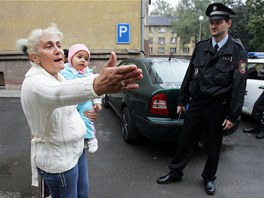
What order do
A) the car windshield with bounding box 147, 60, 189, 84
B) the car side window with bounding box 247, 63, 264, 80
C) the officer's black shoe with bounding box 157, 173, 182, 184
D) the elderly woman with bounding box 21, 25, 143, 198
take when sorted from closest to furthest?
the elderly woman with bounding box 21, 25, 143, 198
the officer's black shoe with bounding box 157, 173, 182, 184
the car windshield with bounding box 147, 60, 189, 84
the car side window with bounding box 247, 63, 264, 80

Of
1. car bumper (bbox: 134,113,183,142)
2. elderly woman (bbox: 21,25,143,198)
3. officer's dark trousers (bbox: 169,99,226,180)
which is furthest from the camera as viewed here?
car bumper (bbox: 134,113,183,142)

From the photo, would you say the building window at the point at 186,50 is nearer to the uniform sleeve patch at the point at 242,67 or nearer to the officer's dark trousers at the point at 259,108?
the officer's dark trousers at the point at 259,108

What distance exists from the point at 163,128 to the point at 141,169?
65 cm

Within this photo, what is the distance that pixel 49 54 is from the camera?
49.8 inches

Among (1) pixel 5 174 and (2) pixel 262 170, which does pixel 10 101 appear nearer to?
(1) pixel 5 174

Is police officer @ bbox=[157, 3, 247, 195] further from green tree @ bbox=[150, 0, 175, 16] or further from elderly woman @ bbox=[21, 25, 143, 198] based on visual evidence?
green tree @ bbox=[150, 0, 175, 16]

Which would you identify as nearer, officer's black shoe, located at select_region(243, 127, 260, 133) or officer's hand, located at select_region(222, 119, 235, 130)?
officer's hand, located at select_region(222, 119, 235, 130)

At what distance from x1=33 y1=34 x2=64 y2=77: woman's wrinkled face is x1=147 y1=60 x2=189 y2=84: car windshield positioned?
2.42 metres

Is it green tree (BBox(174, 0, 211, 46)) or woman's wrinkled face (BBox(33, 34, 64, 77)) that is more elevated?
green tree (BBox(174, 0, 211, 46))

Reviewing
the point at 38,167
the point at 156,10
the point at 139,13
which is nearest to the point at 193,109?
the point at 38,167

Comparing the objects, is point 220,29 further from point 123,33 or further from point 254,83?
point 123,33

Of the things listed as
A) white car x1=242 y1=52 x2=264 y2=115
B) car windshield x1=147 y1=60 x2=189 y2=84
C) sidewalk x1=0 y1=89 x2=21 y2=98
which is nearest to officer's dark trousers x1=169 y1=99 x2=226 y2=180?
car windshield x1=147 y1=60 x2=189 y2=84

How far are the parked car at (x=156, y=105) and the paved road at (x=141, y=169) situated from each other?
39cm

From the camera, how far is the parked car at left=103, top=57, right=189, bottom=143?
10.8 feet
